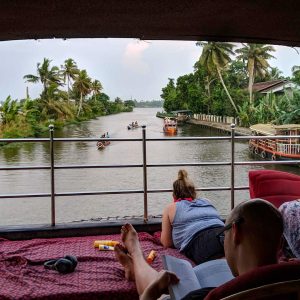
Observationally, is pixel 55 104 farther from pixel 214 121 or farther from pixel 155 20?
pixel 155 20

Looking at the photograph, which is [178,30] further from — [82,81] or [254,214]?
[82,81]

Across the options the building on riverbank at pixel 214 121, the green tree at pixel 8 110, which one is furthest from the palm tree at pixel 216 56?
the green tree at pixel 8 110

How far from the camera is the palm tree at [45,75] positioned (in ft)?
118

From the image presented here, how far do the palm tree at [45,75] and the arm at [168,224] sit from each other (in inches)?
1386

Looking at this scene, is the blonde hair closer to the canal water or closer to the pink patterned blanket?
the pink patterned blanket

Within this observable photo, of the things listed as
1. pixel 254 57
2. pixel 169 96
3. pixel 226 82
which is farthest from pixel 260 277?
pixel 169 96

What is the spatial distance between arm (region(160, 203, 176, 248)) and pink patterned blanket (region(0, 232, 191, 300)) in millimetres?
55

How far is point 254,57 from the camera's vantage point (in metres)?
36.3

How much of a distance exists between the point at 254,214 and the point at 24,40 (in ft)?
5.25

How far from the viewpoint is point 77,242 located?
282 centimetres

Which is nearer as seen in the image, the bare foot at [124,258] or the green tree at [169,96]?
the bare foot at [124,258]

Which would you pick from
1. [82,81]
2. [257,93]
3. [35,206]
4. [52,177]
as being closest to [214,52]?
[257,93]

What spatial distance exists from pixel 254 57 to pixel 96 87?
75.1 ft

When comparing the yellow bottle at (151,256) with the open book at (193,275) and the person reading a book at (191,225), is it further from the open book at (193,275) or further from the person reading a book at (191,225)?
the open book at (193,275)
